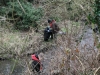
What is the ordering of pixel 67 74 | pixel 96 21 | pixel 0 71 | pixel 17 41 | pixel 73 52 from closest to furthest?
pixel 96 21, pixel 73 52, pixel 67 74, pixel 0 71, pixel 17 41

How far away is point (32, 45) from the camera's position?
1305cm

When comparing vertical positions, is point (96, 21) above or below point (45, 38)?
above

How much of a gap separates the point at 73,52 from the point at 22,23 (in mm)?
10380

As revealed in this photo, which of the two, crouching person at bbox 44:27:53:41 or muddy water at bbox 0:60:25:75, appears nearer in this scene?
muddy water at bbox 0:60:25:75

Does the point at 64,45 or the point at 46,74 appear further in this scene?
the point at 46,74

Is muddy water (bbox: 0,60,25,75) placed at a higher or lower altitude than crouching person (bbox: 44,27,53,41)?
lower

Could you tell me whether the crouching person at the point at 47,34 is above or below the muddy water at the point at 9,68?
above

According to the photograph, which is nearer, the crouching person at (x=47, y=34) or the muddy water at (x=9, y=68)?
the muddy water at (x=9, y=68)

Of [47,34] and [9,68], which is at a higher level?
[47,34]

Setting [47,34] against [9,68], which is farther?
[47,34]

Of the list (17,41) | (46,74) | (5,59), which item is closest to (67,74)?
(46,74)

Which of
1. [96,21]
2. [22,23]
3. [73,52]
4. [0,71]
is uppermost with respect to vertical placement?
[96,21]

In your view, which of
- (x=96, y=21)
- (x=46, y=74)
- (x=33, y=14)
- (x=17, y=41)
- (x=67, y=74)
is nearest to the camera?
(x=96, y=21)

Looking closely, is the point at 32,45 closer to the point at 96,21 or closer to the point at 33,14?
the point at 33,14
